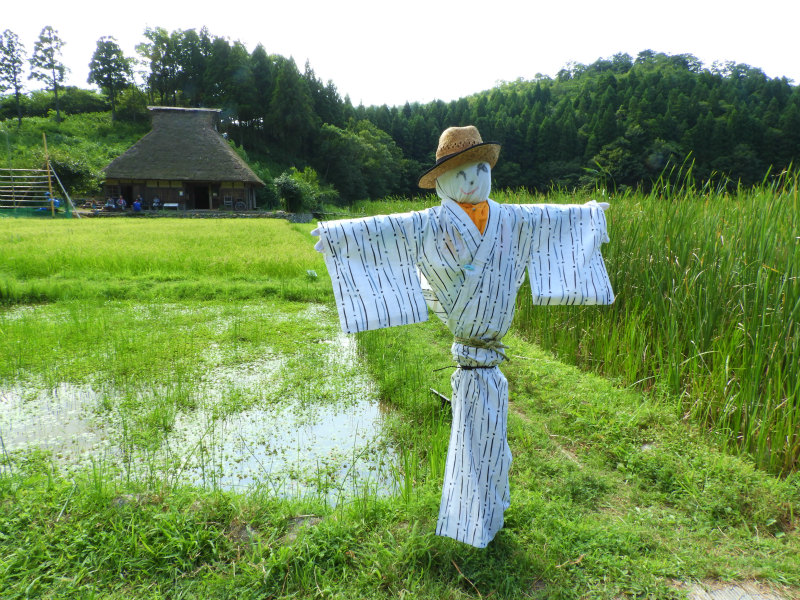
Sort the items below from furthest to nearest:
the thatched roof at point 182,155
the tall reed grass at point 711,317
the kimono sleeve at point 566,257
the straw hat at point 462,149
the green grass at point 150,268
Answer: the thatched roof at point 182,155 → the green grass at point 150,268 → the tall reed grass at point 711,317 → the kimono sleeve at point 566,257 → the straw hat at point 462,149

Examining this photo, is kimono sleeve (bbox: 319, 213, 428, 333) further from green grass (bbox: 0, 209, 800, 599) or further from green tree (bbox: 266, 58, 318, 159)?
green tree (bbox: 266, 58, 318, 159)

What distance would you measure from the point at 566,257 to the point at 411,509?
4.14ft

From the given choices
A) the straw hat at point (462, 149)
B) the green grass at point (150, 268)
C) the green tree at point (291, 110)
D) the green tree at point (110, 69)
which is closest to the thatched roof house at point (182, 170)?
the green tree at point (291, 110)

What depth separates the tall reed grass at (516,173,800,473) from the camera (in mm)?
2625

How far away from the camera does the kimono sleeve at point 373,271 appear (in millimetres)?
1688

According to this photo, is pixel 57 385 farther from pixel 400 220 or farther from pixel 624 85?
pixel 624 85

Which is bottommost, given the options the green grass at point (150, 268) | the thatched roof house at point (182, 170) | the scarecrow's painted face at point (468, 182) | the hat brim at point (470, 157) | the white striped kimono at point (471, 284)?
the green grass at point (150, 268)

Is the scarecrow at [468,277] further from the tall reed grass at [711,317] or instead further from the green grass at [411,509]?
the tall reed grass at [711,317]

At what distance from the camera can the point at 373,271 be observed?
1745 millimetres

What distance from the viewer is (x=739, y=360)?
9.45ft

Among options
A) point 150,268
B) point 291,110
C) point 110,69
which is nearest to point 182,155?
point 291,110

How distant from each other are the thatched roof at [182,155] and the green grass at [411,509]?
62.2 feet

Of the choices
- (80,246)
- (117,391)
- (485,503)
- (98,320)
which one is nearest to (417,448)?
(485,503)

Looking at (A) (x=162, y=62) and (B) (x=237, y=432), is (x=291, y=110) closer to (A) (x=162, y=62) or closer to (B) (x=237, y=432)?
(A) (x=162, y=62)
